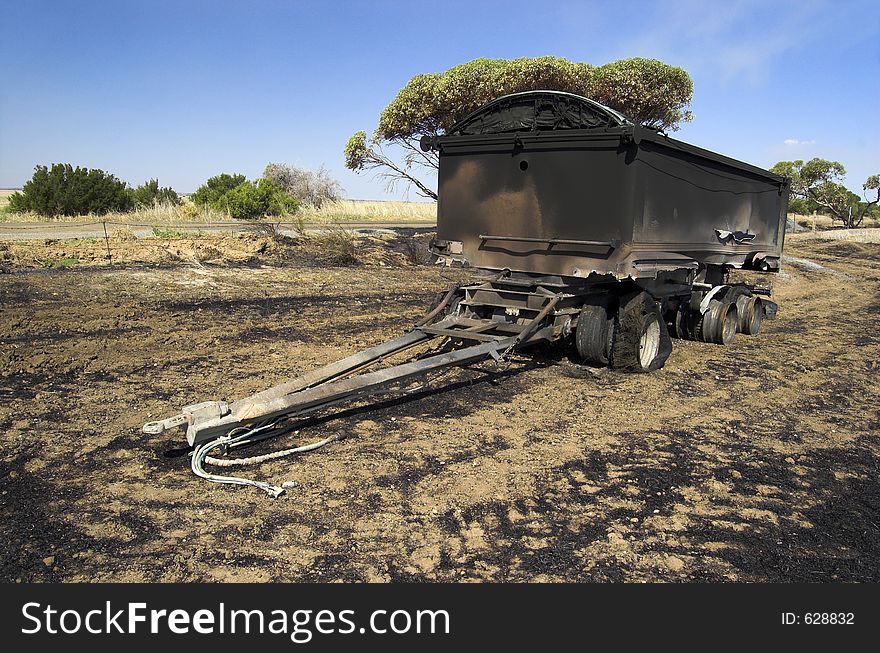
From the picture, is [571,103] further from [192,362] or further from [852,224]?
[852,224]

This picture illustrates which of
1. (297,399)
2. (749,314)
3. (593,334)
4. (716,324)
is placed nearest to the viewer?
(297,399)

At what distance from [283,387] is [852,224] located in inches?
1936

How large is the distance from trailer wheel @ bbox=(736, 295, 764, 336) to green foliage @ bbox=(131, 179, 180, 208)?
27.2 m

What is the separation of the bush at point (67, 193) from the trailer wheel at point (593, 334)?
26.8 m

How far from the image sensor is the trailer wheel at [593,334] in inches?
321

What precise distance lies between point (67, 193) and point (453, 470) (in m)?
28.6

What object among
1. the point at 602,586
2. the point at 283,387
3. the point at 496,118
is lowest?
the point at 602,586

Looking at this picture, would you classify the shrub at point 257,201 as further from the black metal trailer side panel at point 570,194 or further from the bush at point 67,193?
the black metal trailer side panel at point 570,194

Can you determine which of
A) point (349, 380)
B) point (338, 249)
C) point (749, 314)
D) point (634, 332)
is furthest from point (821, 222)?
point (349, 380)

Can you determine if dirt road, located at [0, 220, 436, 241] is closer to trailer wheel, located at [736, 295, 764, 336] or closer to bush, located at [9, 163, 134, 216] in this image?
bush, located at [9, 163, 134, 216]

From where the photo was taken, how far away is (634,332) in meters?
8.23

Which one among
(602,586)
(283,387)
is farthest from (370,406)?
(602,586)

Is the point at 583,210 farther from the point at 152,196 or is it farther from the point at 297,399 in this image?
the point at 152,196

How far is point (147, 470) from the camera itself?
16.3ft
